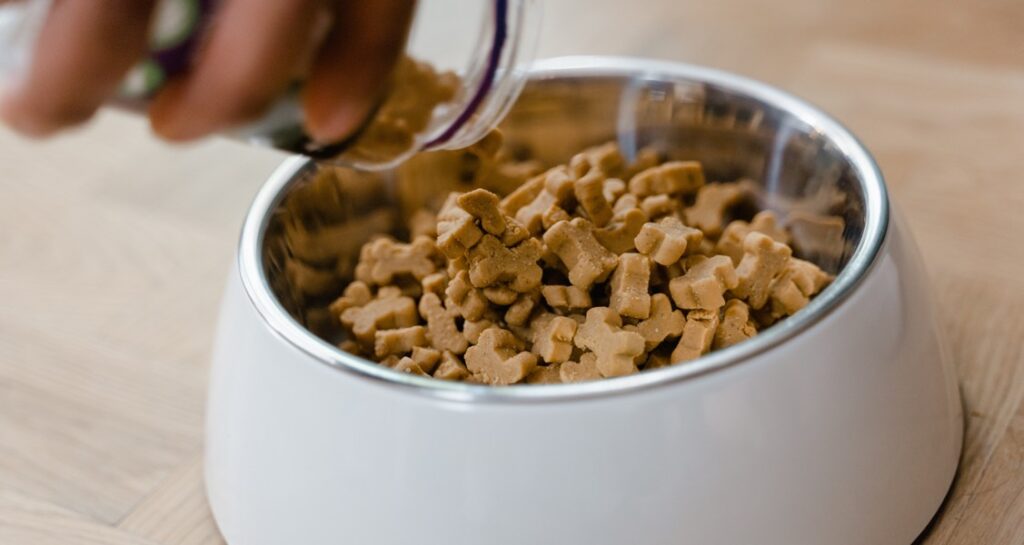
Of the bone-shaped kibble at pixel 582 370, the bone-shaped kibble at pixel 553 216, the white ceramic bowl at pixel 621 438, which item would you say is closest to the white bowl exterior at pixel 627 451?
the white ceramic bowl at pixel 621 438

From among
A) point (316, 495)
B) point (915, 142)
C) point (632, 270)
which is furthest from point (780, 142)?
point (316, 495)

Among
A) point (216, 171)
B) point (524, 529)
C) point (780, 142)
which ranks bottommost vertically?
point (216, 171)

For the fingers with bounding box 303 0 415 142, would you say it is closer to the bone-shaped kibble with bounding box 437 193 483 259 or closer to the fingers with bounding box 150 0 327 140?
the fingers with bounding box 150 0 327 140

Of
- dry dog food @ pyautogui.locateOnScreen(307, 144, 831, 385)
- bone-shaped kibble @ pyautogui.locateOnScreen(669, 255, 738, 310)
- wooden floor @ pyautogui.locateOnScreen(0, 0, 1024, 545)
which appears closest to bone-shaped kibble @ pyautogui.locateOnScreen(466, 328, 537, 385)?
dry dog food @ pyautogui.locateOnScreen(307, 144, 831, 385)

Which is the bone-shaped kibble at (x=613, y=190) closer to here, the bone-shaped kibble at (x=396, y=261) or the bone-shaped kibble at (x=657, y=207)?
the bone-shaped kibble at (x=657, y=207)

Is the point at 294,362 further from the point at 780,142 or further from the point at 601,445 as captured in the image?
the point at 780,142

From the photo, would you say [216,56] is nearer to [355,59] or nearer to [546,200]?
[355,59]
